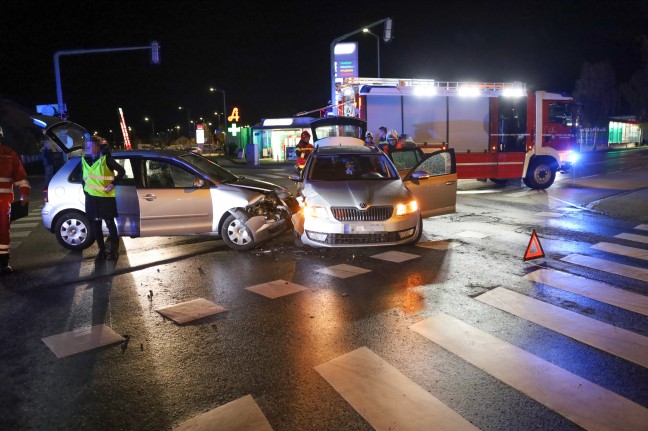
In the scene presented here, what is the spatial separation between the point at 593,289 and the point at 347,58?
4032cm

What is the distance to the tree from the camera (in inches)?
2442

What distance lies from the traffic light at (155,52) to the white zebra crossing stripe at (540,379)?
67.5 feet

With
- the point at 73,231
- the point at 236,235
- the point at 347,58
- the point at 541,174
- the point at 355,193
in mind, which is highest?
the point at 347,58

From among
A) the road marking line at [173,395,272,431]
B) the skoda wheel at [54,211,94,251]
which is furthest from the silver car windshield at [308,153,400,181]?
the road marking line at [173,395,272,431]

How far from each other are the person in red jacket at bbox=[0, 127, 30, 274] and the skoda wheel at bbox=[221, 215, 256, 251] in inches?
121

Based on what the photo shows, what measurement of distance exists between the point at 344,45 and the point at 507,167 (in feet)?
96.7

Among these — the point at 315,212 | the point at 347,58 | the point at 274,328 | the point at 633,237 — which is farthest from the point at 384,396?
the point at 347,58

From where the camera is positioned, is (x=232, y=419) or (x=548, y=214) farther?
(x=548, y=214)

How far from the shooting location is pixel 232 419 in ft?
11.2

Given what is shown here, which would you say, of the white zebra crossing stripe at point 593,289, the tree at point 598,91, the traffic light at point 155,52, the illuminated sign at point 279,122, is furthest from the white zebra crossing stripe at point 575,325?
the tree at point 598,91

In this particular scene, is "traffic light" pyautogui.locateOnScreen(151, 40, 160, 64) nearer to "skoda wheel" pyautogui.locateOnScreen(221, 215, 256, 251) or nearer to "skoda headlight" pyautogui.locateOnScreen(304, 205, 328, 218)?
"skoda wheel" pyautogui.locateOnScreen(221, 215, 256, 251)

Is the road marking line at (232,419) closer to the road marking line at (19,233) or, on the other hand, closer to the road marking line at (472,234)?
the road marking line at (472,234)

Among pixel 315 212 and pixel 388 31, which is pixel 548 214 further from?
pixel 388 31

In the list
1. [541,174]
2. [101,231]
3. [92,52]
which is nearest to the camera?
[101,231]
